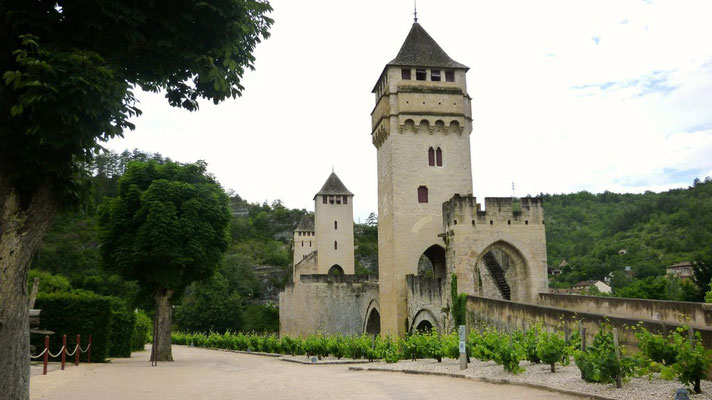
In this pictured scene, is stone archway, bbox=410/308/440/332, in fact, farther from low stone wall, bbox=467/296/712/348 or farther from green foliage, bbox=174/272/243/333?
green foliage, bbox=174/272/243/333

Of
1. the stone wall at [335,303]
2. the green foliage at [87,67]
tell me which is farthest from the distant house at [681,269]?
the green foliage at [87,67]

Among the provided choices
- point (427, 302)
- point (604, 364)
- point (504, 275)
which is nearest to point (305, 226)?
point (427, 302)

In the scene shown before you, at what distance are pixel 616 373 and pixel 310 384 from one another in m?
5.83

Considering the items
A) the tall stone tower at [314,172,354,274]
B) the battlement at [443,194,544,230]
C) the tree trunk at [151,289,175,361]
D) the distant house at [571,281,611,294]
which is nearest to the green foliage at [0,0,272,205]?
the tree trunk at [151,289,175,361]

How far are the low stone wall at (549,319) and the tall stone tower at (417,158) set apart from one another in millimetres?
8405

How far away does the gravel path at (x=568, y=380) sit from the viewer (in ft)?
23.5

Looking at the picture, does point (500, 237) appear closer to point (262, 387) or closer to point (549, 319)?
point (549, 319)

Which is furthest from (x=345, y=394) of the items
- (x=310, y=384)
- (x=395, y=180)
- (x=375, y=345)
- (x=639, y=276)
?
(x=639, y=276)

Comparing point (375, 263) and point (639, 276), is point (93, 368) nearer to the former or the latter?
point (639, 276)

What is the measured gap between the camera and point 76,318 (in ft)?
60.0

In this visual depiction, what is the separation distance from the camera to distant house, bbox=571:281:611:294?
69875 millimetres

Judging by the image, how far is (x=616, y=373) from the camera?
7.80m

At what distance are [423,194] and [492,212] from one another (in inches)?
249

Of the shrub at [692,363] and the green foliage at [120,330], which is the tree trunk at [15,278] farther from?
the green foliage at [120,330]
